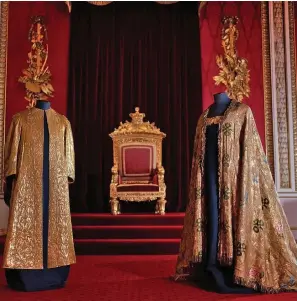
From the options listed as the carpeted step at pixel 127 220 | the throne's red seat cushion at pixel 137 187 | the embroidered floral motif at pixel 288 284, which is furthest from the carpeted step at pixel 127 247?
the embroidered floral motif at pixel 288 284

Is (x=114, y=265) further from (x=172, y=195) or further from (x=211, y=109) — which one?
(x=172, y=195)

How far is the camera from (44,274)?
2799 millimetres

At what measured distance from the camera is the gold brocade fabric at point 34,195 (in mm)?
2729

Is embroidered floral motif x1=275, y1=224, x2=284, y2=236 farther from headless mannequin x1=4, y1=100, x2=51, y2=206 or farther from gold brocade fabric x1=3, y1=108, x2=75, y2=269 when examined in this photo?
headless mannequin x1=4, y1=100, x2=51, y2=206

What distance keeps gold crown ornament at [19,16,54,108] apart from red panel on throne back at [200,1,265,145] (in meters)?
2.38

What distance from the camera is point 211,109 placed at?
2967mm

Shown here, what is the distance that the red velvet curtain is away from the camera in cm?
616

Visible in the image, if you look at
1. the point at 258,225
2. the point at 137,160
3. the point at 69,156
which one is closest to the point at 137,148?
the point at 137,160

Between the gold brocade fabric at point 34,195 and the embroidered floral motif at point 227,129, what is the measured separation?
114 centimetres

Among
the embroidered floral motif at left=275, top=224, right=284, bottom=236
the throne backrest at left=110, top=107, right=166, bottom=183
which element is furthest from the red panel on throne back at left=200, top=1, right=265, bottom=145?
the embroidered floral motif at left=275, top=224, right=284, bottom=236

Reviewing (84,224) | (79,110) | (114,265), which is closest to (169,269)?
(114,265)

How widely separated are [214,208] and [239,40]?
4.26m

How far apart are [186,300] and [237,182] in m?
0.83

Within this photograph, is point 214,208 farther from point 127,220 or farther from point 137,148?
point 137,148
